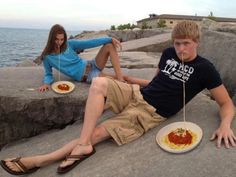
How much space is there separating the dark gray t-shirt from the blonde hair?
295mm

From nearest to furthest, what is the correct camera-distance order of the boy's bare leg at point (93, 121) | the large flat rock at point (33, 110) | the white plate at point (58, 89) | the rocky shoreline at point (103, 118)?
the rocky shoreline at point (103, 118) < the boy's bare leg at point (93, 121) < the large flat rock at point (33, 110) < the white plate at point (58, 89)

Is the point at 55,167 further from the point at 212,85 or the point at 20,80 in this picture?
the point at 20,80

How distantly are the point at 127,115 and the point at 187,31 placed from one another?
1131mm

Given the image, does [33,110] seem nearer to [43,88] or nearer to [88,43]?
[43,88]

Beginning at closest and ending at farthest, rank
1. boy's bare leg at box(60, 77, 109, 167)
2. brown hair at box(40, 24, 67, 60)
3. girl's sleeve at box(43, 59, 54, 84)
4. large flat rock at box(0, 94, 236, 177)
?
1. large flat rock at box(0, 94, 236, 177)
2. boy's bare leg at box(60, 77, 109, 167)
3. girl's sleeve at box(43, 59, 54, 84)
4. brown hair at box(40, 24, 67, 60)

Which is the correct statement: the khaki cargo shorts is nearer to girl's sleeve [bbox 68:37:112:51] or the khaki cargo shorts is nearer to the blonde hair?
the blonde hair

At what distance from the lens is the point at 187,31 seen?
446 centimetres

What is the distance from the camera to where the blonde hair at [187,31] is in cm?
446

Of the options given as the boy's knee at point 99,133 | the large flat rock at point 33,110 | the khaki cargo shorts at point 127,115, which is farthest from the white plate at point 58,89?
the boy's knee at point 99,133

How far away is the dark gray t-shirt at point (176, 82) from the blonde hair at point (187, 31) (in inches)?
11.6

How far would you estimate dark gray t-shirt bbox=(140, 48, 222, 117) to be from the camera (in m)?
4.52

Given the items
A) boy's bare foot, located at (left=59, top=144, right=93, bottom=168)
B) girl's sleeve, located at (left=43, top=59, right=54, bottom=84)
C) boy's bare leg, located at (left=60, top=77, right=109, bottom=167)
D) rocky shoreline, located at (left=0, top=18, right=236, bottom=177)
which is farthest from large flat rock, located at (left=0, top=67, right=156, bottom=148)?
boy's bare foot, located at (left=59, top=144, right=93, bottom=168)

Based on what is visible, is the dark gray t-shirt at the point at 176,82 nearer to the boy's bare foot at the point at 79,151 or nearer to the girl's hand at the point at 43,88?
the boy's bare foot at the point at 79,151

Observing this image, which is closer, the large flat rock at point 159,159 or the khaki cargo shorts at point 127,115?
the large flat rock at point 159,159
